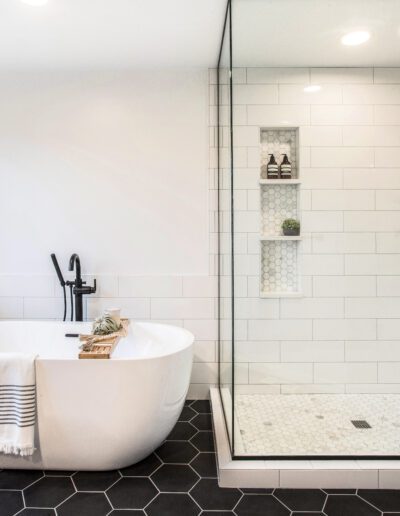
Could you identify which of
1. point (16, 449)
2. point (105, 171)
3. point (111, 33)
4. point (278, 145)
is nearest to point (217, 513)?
point (16, 449)

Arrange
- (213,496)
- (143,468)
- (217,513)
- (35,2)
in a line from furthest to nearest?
(35,2)
(143,468)
(213,496)
(217,513)

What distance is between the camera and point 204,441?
2275mm

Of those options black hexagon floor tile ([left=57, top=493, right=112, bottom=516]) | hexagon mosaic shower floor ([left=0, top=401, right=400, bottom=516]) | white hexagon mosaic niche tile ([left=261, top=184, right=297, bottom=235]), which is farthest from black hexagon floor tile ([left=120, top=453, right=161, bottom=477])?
white hexagon mosaic niche tile ([left=261, top=184, right=297, bottom=235])

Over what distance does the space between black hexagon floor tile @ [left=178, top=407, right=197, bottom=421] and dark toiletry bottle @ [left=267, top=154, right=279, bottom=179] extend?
1768 mm

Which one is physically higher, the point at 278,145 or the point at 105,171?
the point at 278,145

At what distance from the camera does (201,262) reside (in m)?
2.88

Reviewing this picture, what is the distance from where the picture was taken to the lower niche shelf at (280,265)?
257cm

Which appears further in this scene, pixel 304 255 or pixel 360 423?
pixel 304 255

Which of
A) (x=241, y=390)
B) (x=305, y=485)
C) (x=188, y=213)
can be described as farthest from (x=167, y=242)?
(x=305, y=485)

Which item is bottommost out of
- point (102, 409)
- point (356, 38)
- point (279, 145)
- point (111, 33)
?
point (102, 409)

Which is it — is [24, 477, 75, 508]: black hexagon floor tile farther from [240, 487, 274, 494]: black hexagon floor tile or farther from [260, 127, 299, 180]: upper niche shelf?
[260, 127, 299, 180]: upper niche shelf

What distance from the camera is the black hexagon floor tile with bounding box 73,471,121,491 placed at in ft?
6.02

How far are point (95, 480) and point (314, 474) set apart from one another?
1.10 metres

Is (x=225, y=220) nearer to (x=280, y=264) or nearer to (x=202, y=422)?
(x=280, y=264)
